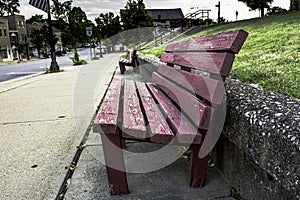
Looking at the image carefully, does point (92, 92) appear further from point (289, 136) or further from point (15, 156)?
point (289, 136)

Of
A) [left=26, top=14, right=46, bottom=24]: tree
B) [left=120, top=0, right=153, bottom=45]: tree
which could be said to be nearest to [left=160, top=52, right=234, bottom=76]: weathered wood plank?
[left=120, top=0, right=153, bottom=45]: tree

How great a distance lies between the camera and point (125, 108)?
8.18ft

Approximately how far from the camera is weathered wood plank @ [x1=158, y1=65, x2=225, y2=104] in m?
1.92

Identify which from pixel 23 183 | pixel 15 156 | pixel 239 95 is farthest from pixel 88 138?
pixel 239 95

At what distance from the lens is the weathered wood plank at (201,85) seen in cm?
192

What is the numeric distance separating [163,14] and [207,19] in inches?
2797

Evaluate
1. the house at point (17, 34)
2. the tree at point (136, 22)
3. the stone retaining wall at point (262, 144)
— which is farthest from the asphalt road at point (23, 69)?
the house at point (17, 34)

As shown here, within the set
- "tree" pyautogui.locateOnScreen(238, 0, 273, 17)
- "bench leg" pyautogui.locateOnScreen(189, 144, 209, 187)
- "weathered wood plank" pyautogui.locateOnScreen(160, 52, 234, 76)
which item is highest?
"tree" pyautogui.locateOnScreen(238, 0, 273, 17)

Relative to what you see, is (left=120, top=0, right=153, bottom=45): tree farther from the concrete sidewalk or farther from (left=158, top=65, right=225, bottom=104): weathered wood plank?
(left=158, top=65, right=225, bottom=104): weathered wood plank

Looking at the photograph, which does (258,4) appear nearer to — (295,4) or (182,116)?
(295,4)

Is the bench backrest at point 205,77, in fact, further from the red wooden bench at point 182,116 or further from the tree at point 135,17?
the tree at point 135,17

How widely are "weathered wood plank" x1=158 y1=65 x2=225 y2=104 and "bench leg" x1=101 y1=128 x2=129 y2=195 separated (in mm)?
652

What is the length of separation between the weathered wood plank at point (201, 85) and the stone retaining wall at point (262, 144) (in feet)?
0.40

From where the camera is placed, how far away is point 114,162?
211cm
